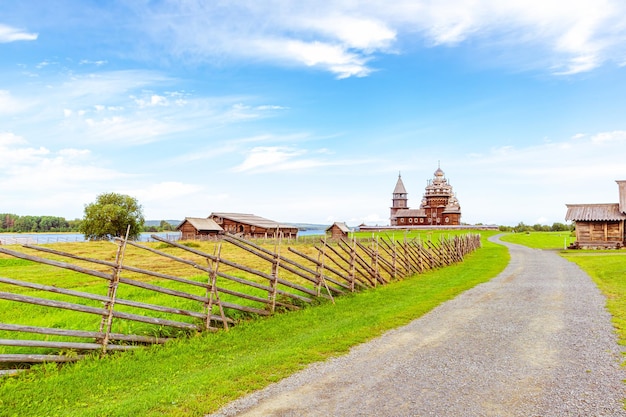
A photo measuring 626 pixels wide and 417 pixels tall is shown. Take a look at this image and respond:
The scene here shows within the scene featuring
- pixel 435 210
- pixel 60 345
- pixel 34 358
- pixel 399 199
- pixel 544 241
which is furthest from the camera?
pixel 399 199

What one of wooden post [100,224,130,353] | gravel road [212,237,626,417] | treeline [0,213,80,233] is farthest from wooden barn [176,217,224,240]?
treeline [0,213,80,233]

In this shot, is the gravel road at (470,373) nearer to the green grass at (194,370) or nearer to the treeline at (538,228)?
the green grass at (194,370)

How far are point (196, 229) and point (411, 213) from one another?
202ft

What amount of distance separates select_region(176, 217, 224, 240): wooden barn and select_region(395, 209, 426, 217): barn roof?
187 feet

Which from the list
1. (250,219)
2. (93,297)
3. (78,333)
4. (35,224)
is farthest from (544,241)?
(35,224)

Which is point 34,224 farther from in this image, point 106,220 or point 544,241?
point 544,241

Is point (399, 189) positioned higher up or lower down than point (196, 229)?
higher up

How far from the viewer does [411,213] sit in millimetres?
106562

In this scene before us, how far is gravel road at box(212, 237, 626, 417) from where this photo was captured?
19.1 feet

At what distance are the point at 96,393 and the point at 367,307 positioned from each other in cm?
835

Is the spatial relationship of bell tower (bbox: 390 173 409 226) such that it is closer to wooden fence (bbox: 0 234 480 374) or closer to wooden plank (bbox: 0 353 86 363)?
wooden fence (bbox: 0 234 480 374)

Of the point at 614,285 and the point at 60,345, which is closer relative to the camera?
the point at 60,345

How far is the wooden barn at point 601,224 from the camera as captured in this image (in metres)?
40.0

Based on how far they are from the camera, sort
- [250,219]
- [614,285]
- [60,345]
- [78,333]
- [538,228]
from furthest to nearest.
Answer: [538,228], [250,219], [614,285], [78,333], [60,345]
